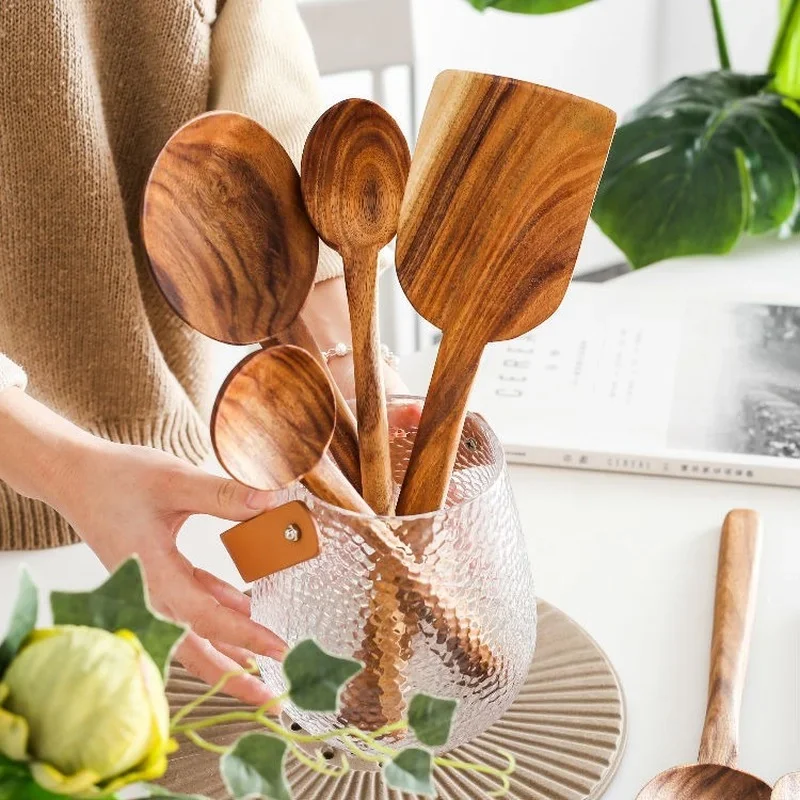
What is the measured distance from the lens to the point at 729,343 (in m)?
0.83

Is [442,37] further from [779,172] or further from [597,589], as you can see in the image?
[597,589]

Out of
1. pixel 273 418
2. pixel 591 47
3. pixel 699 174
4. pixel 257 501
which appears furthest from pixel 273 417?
pixel 591 47

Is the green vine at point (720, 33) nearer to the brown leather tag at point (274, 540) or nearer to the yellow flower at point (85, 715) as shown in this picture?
the brown leather tag at point (274, 540)

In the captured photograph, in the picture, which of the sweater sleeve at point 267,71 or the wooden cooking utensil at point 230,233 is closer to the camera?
the wooden cooking utensil at point 230,233

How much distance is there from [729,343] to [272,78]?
1.28 ft

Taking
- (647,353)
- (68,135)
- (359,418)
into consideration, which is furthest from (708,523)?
(68,135)

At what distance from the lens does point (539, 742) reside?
1.54 ft

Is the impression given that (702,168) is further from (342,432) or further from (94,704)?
(94,704)

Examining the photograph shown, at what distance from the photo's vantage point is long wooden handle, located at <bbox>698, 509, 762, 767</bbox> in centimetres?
48

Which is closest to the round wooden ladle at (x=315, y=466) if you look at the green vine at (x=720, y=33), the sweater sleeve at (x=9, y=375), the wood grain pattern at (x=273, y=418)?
the wood grain pattern at (x=273, y=418)

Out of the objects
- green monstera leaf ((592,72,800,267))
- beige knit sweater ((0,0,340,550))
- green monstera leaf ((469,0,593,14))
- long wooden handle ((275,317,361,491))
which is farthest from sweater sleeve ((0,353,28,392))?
green monstera leaf ((469,0,593,14))

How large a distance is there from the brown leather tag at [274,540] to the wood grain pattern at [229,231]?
0.20 ft

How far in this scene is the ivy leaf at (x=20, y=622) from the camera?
0.62 ft

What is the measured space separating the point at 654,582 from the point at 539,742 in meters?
0.15
